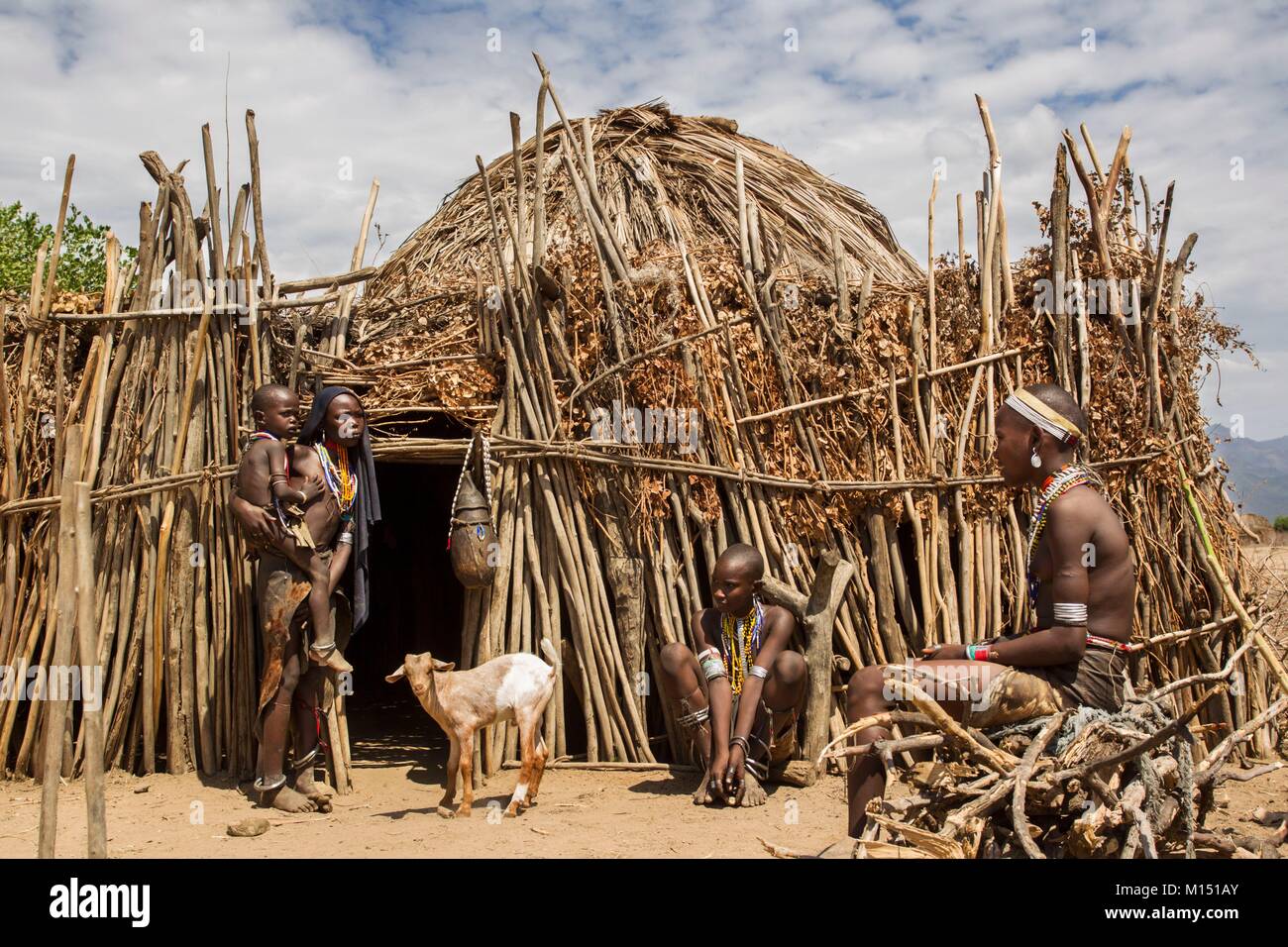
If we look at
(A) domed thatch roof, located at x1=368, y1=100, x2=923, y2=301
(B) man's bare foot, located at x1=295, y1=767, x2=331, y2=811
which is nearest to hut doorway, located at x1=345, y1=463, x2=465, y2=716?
(A) domed thatch roof, located at x1=368, y1=100, x2=923, y2=301

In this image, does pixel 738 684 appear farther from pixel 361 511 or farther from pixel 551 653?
pixel 361 511

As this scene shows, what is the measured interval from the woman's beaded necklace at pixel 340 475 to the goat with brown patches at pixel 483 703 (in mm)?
1004

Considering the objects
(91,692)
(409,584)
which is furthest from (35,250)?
(91,692)

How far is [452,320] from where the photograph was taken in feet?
21.0

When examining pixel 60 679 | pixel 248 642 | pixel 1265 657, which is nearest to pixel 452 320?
pixel 248 642

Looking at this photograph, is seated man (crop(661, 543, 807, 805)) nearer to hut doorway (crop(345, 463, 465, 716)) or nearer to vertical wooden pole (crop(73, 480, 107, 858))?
vertical wooden pole (crop(73, 480, 107, 858))

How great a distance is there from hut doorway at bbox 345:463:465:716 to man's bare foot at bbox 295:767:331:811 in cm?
369

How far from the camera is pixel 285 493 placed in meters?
5.27

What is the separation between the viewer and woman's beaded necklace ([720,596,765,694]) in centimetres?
527

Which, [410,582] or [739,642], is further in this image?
[410,582]

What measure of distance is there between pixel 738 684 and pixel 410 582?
4.80m

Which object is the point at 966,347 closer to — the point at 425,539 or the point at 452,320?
the point at 452,320

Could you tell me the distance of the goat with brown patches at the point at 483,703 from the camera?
196 inches

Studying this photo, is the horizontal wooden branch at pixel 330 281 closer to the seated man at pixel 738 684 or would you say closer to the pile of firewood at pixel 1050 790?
the seated man at pixel 738 684
